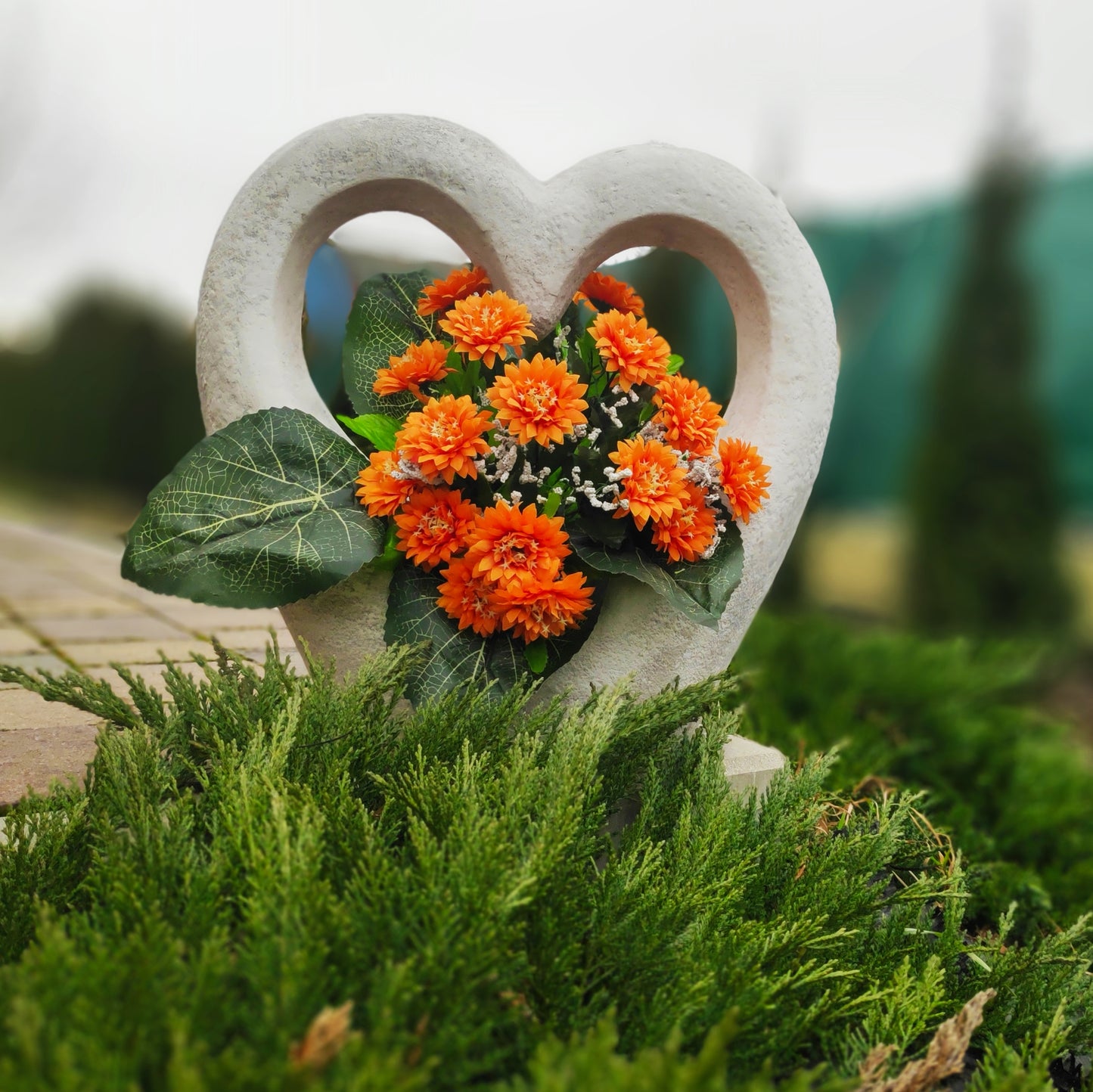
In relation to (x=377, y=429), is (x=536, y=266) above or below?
above

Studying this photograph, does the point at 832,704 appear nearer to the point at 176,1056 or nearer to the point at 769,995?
the point at 769,995

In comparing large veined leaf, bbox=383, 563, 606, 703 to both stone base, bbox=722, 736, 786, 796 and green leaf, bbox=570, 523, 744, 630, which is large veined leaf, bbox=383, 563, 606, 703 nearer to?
green leaf, bbox=570, 523, 744, 630

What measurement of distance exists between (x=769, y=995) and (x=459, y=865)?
1.33ft

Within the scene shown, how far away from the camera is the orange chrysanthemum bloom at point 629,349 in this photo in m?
1.69

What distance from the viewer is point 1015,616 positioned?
626 cm

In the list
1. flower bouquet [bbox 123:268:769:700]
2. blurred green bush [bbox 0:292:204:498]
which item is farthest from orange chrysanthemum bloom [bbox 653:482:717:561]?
blurred green bush [bbox 0:292:204:498]

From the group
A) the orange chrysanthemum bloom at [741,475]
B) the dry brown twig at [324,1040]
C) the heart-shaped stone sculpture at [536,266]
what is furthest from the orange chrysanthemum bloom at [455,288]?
the dry brown twig at [324,1040]

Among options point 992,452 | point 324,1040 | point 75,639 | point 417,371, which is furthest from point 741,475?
point 992,452

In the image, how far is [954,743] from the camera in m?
3.03

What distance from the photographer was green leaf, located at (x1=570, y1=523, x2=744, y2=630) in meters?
1.65

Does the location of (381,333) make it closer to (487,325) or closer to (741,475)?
(487,325)

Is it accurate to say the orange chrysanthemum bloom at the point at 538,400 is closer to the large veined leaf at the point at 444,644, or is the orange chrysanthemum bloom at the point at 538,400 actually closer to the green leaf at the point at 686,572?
the green leaf at the point at 686,572

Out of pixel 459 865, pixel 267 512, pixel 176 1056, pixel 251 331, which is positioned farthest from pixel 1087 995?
pixel 251 331

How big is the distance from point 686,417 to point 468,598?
53 cm
